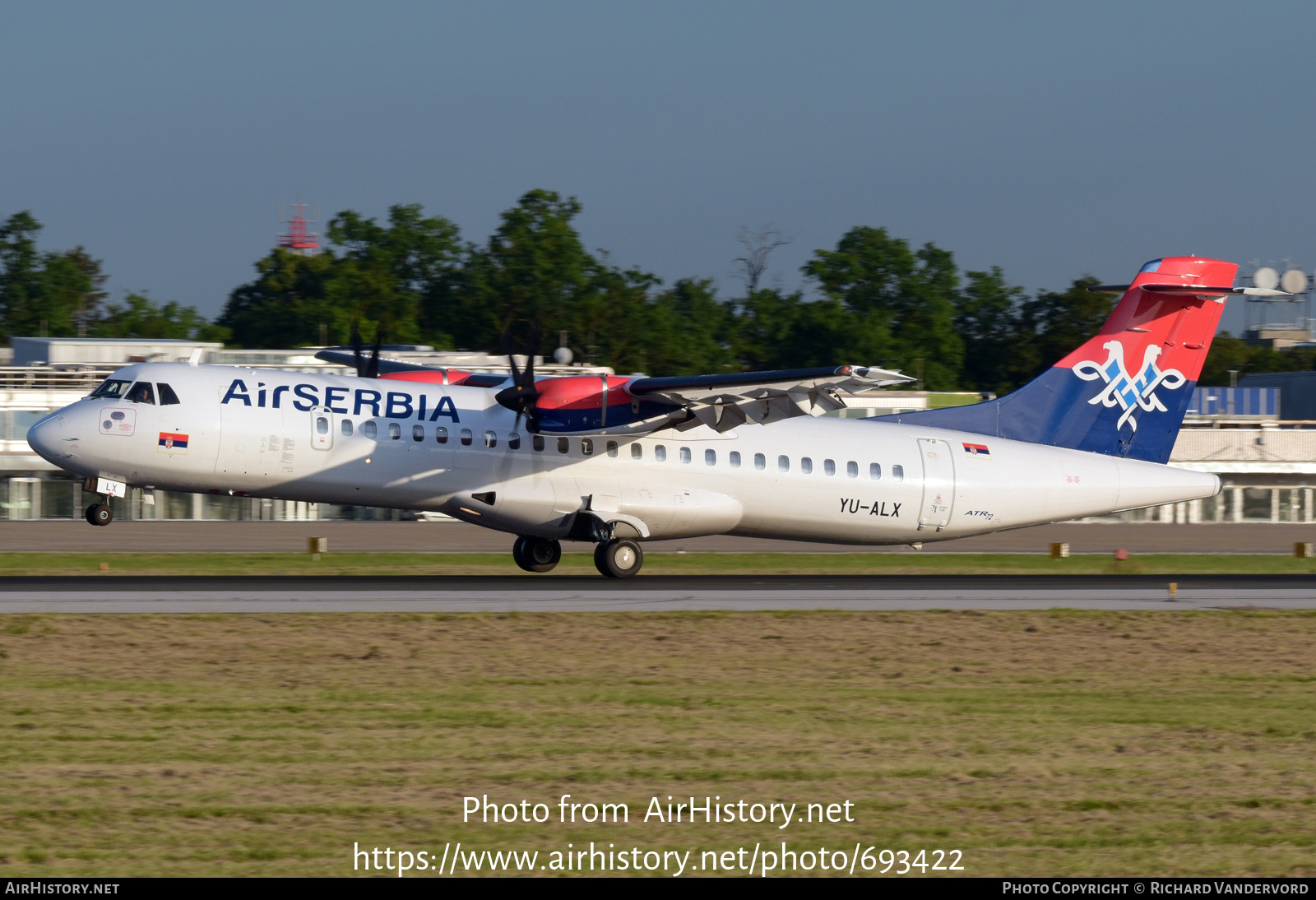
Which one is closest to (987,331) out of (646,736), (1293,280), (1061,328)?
(1061,328)

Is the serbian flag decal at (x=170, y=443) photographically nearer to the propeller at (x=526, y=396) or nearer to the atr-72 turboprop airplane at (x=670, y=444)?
the atr-72 turboprop airplane at (x=670, y=444)

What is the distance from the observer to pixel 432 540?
41.6 metres

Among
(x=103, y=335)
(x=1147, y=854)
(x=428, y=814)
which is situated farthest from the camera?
(x=103, y=335)

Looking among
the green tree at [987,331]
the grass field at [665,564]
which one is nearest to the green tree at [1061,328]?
the green tree at [987,331]

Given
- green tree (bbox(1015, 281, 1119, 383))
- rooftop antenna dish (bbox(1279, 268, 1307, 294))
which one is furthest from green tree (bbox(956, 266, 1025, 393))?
rooftop antenna dish (bbox(1279, 268, 1307, 294))

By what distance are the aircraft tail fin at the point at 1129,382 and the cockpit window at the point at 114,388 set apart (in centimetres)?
1514

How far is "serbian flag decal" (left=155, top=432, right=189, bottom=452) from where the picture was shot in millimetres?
22750

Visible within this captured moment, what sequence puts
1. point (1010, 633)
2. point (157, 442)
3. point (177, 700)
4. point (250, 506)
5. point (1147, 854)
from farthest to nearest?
1. point (250, 506)
2. point (157, 442)
3. point (1010, 633)
4. point (177, 700)
5. point (1147, 854)

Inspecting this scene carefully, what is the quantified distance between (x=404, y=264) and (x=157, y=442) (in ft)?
258

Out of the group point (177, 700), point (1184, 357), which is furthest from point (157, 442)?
point (1184, 357)

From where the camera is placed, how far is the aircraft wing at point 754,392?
22.9 meters

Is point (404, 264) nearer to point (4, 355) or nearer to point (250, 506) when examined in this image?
point (4, 355)

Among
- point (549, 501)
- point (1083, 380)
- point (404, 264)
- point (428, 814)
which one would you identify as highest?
point (404, 264)

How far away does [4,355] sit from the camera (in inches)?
2395
